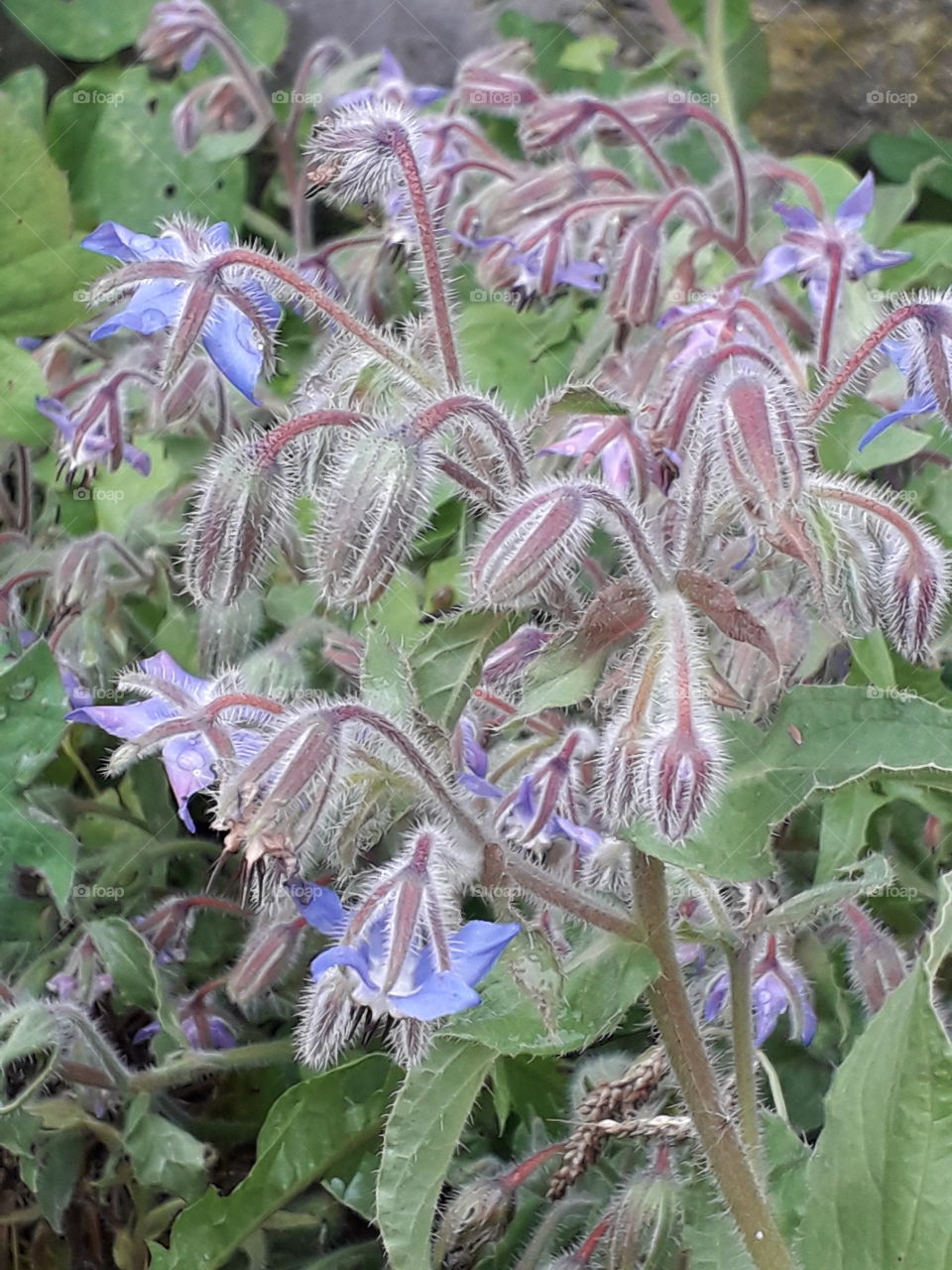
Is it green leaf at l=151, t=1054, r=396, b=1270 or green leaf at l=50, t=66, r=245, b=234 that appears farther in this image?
green leaf at l=50, t=66, r=245, b=234

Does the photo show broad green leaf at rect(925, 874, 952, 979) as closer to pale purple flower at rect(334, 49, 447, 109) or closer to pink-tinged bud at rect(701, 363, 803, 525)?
pink-tinged bud at rect(701, 363, 803, 525)

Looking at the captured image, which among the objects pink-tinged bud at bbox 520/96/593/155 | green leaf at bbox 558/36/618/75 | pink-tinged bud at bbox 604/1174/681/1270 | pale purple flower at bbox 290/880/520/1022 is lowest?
pink-tinged bud at bbox 604/1174/681/1270

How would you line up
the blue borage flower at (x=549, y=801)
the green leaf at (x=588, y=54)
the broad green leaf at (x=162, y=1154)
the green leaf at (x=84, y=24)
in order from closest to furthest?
the blue borage flower at (x=549, y=801) < the broad green leaf at (x=162, y=1154) < the green leaf at (x=588, y=54) < the green leaf at (x=84, y=24)

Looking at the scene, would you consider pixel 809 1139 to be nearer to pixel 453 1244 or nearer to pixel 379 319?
pixel 453 1244

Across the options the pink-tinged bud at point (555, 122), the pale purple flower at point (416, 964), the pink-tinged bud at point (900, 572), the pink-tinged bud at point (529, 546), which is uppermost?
the pink-tinged bud at point (529, 546)

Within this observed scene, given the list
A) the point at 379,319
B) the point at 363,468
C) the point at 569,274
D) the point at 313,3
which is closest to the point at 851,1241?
the point at 363,468

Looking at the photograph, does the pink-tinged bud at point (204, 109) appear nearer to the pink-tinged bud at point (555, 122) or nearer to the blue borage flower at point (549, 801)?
the pink-tinged bud at point (555, 122)

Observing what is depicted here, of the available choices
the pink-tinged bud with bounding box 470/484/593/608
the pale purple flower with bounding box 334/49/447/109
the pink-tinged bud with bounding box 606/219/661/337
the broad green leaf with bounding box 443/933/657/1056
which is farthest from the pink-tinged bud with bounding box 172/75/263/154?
the broad green leaf with bounding box 443/933/657/1056

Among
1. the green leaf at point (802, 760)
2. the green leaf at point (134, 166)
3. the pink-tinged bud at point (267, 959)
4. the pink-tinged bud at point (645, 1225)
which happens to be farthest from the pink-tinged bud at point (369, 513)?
the green leaf at point (134, 166)
